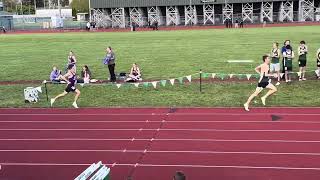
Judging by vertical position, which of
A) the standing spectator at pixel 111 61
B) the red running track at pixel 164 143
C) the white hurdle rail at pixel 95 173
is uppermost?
the standing spectator at pixel 111 61

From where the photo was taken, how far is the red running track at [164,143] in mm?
10242


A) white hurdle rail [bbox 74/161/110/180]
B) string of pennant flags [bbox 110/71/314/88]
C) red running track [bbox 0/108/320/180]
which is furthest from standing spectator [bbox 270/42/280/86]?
white hurdle rail [bbox 74/161/110/180]

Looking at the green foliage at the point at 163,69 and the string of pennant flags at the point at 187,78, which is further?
the string of pennant flags at the point at 187,78

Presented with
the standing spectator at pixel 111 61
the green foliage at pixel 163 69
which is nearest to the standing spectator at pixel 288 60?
the green foliage at pixel 163 69

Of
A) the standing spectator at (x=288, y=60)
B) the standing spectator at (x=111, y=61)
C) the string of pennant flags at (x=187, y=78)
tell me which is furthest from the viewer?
the standing spectator at (x=111, y=61)

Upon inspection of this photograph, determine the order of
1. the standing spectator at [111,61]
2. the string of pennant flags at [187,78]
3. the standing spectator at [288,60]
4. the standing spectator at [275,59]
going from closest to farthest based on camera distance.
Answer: the standing spectator at [275,59] < the standing spectator at [288,60] < the string of pennant flags at [187,78] < the standing spectator at [111,61]

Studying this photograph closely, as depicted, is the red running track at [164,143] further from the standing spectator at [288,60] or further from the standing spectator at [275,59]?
the standing spectator at [288,60]

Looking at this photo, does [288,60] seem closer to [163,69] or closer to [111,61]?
[163,69]

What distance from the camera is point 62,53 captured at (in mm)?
33812

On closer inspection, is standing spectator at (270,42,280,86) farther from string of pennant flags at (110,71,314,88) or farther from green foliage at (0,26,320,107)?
string of pennant flags at (110,71,314,88)

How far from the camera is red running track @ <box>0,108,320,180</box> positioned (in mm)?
10242

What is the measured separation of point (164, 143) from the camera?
12094 mm

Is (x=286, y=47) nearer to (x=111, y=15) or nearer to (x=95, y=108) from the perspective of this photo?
(x=95, y=108)

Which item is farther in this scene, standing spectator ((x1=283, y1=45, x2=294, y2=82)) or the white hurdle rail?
standing spectator ((x1=283, y1=45, x2=294, y2=82))
